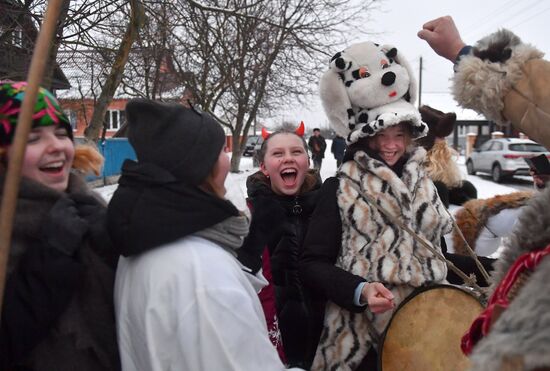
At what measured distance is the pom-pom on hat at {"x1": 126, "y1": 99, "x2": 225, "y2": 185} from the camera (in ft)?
4.07

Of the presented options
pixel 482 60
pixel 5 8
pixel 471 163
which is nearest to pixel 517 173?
pixel 471 163

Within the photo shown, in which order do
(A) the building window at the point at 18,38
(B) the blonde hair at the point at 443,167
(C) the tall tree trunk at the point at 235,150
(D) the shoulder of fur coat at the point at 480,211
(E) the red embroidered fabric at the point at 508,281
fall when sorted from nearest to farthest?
(E) the red embroidered fabric at the point at 508,281 < (D) the shoulder of fur coat at the point at 480,211 < (B) the blonde hair at the point at 443,167 < (A) the building window at the point at 18,38 < (C) the tall tree trunk at the point at 235,150

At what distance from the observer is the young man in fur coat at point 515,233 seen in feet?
2.33

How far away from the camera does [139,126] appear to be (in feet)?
4.24

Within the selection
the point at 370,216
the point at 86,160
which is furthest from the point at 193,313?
the point at 370,216

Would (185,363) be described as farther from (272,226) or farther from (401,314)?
(401,314)

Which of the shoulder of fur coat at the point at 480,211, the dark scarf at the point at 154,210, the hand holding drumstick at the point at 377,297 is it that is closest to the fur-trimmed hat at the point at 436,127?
the shoulder of fur coat at the point at 480,211

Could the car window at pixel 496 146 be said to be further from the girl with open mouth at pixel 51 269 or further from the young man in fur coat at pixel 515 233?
the girl with open mouth at pixel 51 269

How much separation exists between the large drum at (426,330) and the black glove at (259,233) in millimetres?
572

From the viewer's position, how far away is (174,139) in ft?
4.10

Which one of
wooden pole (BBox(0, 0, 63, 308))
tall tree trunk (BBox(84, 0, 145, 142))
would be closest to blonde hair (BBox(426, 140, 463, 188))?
wooden pole (BBox(0, 0, 63, 308))

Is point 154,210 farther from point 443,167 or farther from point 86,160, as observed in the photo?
point 443,167

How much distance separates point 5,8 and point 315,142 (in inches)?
541

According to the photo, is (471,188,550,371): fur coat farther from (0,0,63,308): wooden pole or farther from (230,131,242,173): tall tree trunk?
(230,131,242,173): tall tree trunk
